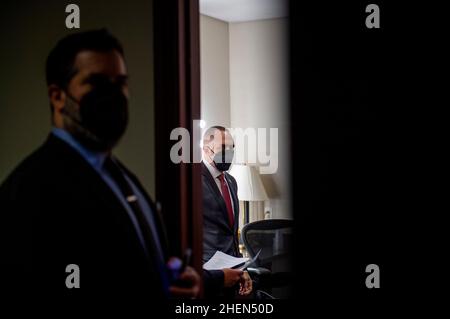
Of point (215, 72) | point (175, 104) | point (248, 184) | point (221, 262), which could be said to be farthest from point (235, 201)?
point (215, 72)

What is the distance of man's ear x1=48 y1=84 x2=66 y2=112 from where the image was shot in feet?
4.82

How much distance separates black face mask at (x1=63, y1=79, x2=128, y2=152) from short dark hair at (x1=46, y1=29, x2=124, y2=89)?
0.25ft

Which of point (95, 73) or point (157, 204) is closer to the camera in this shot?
point (95, 73)

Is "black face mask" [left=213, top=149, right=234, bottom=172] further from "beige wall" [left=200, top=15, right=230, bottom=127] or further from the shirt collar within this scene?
the shirt collar

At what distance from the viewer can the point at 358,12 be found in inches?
60.1

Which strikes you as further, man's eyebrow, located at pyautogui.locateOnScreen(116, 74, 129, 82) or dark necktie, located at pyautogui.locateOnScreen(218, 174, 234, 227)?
dark necktie, located at pyautogui.locateOnScreen(218, 174, 234, 227)

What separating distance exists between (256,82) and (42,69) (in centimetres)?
307

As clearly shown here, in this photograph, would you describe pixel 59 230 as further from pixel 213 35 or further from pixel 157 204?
pixel 213 35

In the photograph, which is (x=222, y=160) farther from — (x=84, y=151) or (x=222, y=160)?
(x=84, y=151)

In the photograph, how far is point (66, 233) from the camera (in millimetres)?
1393

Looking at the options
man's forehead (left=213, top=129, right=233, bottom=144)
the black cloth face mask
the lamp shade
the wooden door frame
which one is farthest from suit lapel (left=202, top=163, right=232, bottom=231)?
the lamp shade

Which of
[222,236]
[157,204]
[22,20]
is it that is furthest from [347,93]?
[222,236]

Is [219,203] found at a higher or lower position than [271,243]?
higher

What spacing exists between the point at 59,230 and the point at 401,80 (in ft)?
3.21
